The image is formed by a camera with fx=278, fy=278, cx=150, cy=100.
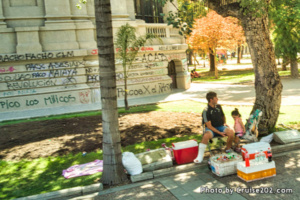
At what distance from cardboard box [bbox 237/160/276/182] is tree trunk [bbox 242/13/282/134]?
2.64 m

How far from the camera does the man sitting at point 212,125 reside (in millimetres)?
6312

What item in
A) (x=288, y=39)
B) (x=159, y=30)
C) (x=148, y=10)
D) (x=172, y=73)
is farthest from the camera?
(x=288, y=39)

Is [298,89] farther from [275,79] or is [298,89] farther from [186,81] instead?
[275,79]

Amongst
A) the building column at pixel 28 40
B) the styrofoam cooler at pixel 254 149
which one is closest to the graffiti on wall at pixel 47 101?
the building column at pixel 28 40

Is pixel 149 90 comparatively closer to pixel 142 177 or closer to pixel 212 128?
pixel 212 128

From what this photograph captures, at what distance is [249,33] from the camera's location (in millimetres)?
7754

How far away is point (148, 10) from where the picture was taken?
19938mm

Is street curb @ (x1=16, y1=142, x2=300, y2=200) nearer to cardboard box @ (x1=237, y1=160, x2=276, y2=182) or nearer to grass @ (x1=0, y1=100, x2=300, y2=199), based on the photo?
grass @ (x1=0, y1=100, x2=300, y2=199)

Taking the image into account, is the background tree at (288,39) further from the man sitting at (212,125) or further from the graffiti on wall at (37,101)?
the man sitting at (212,125)

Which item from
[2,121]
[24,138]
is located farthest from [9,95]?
[24,138]

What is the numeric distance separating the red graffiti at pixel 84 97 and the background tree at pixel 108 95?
10.2 m

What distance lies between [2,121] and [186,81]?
43.3 feet

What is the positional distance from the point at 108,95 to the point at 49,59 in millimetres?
10611

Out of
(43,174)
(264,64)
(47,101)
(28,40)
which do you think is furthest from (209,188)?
(28,40)
